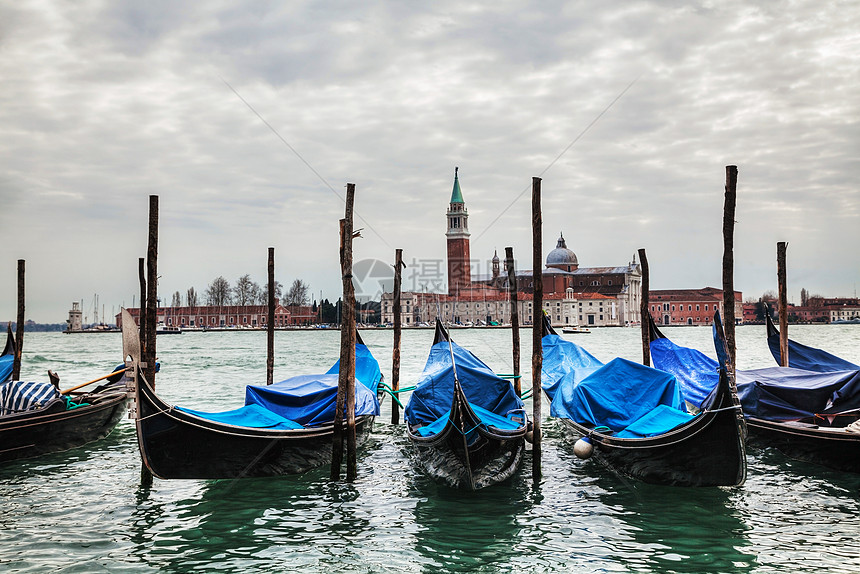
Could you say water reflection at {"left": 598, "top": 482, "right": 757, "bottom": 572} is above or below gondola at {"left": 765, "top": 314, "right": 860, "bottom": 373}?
below

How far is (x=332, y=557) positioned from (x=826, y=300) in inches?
4101

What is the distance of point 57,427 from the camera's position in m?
7.61

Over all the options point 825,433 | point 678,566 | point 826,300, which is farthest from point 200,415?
point 826,300

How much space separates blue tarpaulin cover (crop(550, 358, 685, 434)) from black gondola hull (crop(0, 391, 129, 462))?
5385mm

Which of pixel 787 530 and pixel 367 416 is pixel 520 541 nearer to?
pixel 787 530

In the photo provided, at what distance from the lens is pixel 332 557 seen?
4.68 m

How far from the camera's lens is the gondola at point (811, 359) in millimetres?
9875

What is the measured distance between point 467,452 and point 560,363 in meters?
4.49

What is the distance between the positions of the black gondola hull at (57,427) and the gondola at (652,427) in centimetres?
533

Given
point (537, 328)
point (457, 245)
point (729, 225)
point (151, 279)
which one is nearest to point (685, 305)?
point (457, 245)

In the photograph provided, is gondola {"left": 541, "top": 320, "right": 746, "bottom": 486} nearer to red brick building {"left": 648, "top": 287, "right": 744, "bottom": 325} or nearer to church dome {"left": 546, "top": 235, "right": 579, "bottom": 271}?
church dome {"left": 546, "top": 235, "right": 579, "bottom": 271}

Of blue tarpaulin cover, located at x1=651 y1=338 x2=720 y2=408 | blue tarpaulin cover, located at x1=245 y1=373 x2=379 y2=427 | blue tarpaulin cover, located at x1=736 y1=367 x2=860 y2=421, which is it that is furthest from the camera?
blue tarpaulin cover, located at x1=651 y1=338 x2=720 y2=408

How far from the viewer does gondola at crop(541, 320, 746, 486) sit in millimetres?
5578

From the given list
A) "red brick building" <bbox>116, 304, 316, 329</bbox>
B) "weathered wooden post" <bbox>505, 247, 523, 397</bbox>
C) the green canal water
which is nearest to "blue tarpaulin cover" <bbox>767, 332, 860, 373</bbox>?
the green canal water
